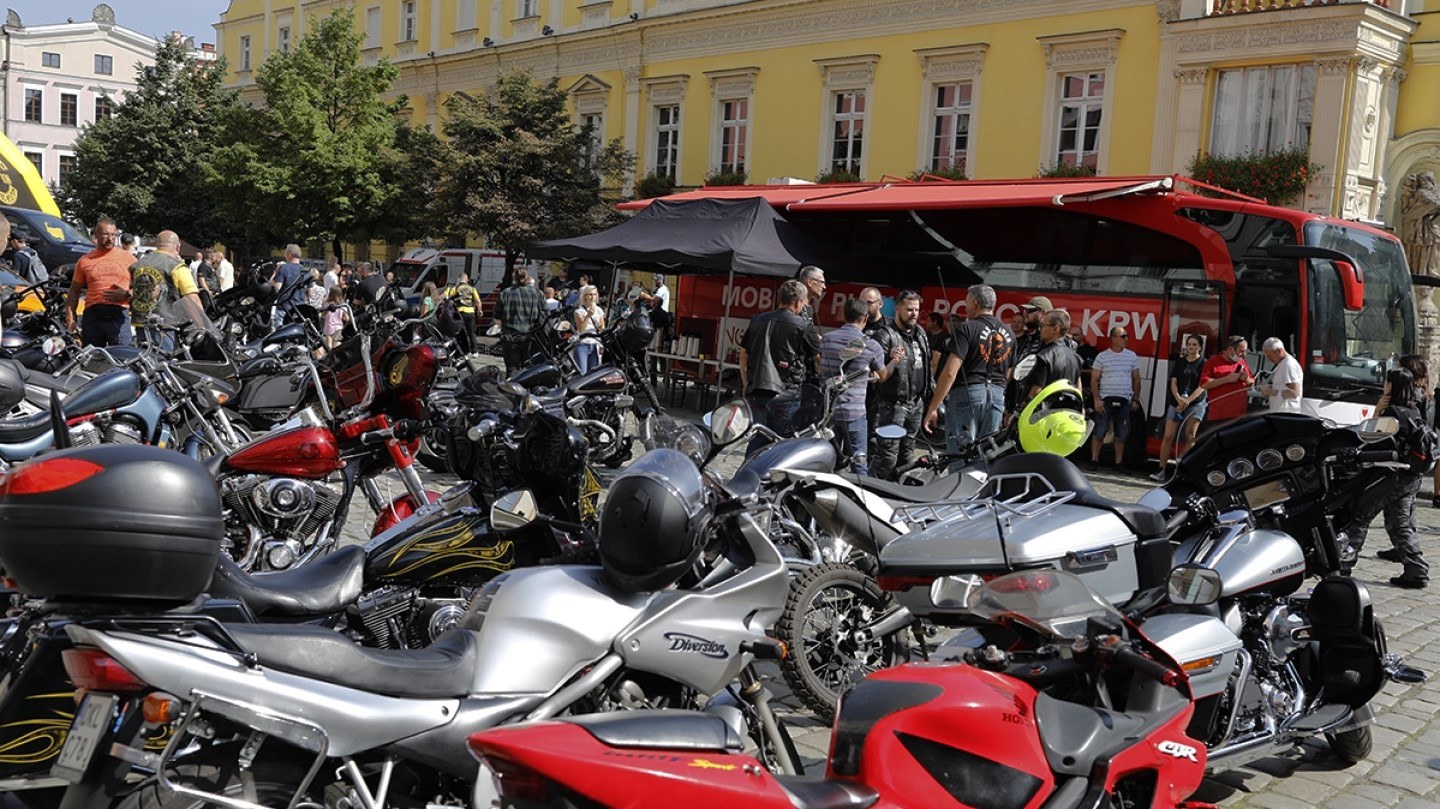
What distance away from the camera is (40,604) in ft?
8.93

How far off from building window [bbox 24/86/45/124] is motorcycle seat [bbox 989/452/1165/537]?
8443cm

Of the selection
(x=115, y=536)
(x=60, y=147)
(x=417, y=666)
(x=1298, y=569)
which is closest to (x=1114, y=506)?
(x=1298, y=569)

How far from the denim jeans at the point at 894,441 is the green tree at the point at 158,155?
135 ft

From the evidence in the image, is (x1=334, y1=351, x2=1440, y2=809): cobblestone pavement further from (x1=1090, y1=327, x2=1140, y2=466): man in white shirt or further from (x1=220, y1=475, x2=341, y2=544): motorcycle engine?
(x1=1090, y1=327, x2=1140, y2=466): man in white shirt

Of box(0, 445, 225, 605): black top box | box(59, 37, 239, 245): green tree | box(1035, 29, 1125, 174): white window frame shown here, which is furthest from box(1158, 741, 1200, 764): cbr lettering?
box(59, 37, 239, 245): green tree

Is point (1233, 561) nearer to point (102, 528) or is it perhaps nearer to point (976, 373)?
point (102, 528)

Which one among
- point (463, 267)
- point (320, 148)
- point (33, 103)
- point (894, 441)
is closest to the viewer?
point (894, 441)

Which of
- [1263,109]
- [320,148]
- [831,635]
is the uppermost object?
[1263,109]

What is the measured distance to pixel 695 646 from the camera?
324 cm

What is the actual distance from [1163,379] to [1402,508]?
5.36 m

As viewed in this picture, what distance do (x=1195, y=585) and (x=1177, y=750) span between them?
0.80 metres

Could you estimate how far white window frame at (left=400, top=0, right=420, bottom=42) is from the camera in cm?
4281

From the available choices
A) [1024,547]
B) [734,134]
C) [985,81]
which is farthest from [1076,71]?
[1024,547]

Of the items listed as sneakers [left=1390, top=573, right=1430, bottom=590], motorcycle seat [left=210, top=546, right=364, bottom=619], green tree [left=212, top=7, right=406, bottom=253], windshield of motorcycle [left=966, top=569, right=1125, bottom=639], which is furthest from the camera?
green tree [left=212, top=7, right=406, bottom=253]
